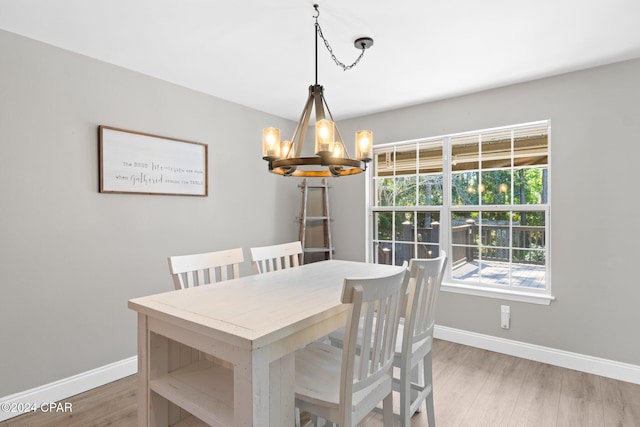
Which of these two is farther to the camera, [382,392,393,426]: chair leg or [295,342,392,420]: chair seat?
[382,392,393,426]: chair leg

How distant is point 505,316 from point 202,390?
270 centimetres

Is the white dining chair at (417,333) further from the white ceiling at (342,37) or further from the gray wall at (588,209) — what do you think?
the gray wall at (588,209)

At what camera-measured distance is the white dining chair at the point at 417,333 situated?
164 centimetres

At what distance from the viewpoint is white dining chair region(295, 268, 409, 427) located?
128 cm

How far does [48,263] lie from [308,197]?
277 cm

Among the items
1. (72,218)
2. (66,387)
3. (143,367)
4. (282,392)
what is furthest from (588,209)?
(66,387)

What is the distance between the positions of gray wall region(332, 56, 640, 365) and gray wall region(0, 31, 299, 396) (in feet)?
9.76

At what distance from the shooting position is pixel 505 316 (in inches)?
121

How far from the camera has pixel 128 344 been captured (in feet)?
9.05

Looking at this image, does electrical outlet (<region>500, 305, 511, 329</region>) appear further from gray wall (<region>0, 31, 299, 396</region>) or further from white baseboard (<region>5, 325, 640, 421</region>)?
gray wall (<region>0, 31, 299, 396</region>)

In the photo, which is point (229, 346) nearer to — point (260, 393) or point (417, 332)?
point (260, 393)

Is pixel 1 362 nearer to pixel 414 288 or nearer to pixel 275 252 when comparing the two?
pixel 275 252

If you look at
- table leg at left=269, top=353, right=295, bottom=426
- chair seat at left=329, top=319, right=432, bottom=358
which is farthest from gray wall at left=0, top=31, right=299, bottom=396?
table leg at left=269, top=353, right=295, bottom=426

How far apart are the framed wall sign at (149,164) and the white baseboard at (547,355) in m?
2.84
